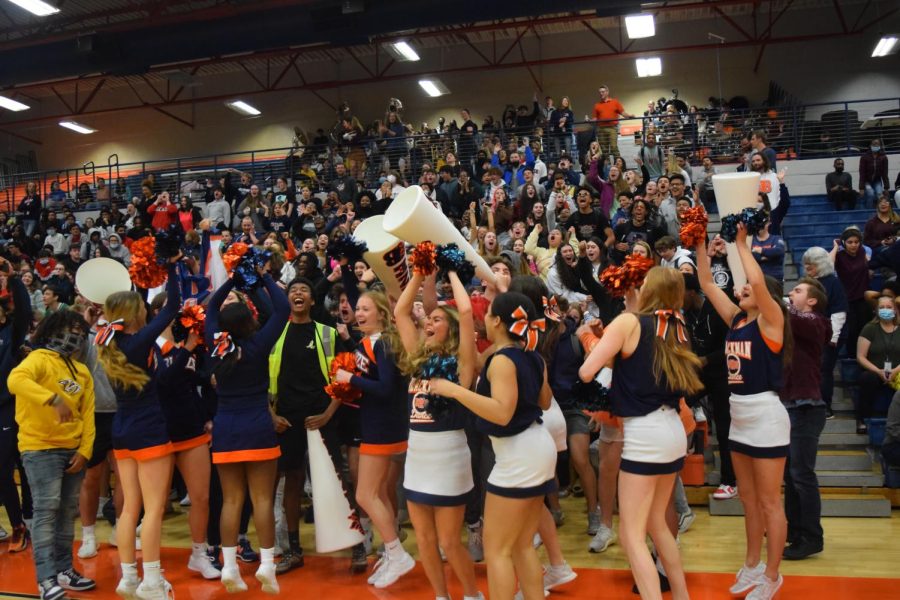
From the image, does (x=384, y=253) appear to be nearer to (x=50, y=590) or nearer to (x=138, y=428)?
(x=138, y=428)

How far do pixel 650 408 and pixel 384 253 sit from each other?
1679 millimetres

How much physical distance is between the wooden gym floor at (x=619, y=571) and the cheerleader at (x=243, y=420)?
0.44m

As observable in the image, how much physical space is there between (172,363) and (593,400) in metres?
2.45

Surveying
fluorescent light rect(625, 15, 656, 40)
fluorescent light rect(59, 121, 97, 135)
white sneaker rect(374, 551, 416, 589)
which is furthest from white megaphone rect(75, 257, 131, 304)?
fluorescent light rect(59, 121, 97, 135)

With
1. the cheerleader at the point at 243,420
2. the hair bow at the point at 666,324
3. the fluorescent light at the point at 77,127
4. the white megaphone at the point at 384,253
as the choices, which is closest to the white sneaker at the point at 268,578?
the cheerleader at the point at 243,420

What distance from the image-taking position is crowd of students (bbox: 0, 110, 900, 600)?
3734mm

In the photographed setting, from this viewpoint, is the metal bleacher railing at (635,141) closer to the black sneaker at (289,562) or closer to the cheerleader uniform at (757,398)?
the black sneaker at (289,562)

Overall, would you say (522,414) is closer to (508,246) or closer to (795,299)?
(795,299)

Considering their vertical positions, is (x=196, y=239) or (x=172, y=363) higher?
(x=196, y=239)

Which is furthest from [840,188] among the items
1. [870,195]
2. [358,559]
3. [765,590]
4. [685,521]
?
[358,559]

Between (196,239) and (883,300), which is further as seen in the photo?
(196,239)

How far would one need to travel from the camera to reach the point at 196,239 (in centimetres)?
809

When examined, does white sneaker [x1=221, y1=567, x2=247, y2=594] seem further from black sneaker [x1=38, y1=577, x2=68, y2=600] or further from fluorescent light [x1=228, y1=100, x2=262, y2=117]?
fluorescent light [x1=228, y1=100, x2=262, y2=117]

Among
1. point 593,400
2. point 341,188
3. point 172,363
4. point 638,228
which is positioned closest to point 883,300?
point 638,228
